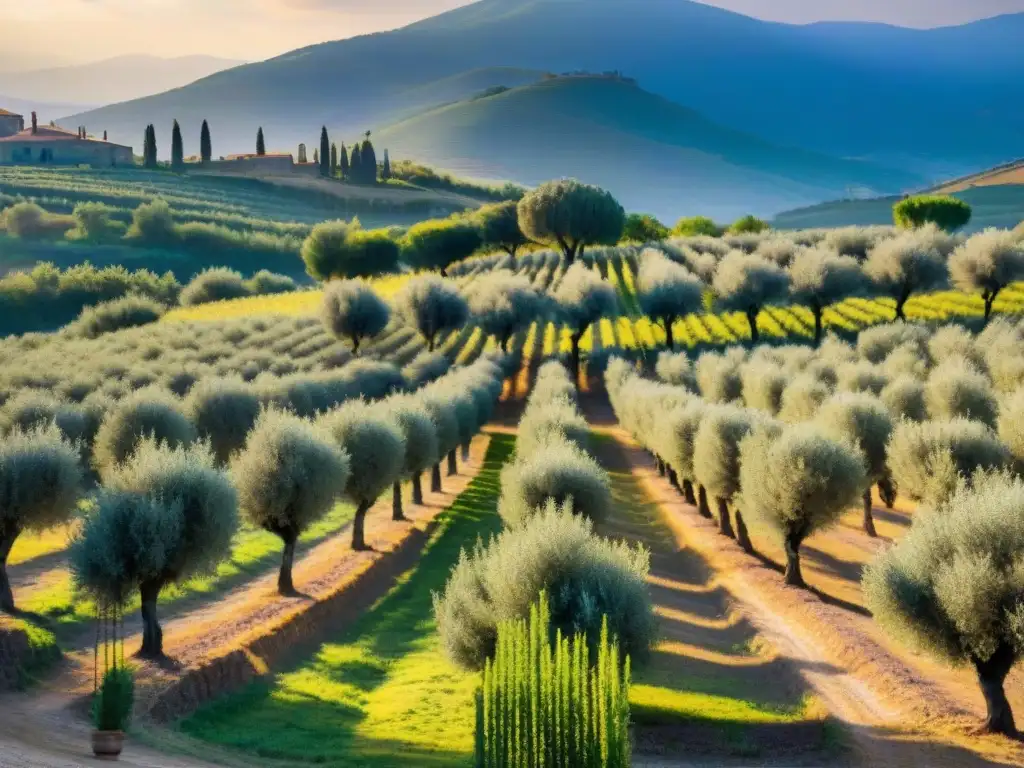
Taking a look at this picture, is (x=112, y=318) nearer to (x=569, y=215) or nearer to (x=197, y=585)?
(x=569, y=215)

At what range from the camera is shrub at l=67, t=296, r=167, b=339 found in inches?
5522

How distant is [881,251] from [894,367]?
38.1 meters

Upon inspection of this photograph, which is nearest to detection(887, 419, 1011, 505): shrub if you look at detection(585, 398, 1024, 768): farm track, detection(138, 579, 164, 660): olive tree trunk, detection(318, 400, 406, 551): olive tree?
detection(585, 398, 1024, 768): farm track

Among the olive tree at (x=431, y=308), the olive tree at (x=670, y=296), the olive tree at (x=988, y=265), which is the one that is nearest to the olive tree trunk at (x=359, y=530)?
the olive tree at (x=431, y=308)

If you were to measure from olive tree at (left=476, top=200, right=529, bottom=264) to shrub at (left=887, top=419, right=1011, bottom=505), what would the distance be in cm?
11956

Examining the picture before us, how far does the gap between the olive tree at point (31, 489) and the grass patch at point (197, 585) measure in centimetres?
163

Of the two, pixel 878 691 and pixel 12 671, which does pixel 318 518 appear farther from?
pixel 878 691

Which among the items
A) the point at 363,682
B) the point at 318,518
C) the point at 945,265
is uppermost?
the point at 945,265

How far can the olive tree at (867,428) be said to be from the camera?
59812 mm

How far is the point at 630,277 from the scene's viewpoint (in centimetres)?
15125

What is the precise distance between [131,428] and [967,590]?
46.0 meters

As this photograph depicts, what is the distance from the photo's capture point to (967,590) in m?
30.1

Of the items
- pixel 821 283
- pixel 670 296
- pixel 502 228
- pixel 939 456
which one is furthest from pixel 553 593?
pixel 502 228

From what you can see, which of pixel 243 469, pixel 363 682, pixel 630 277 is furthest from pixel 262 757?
pixel 630 277
